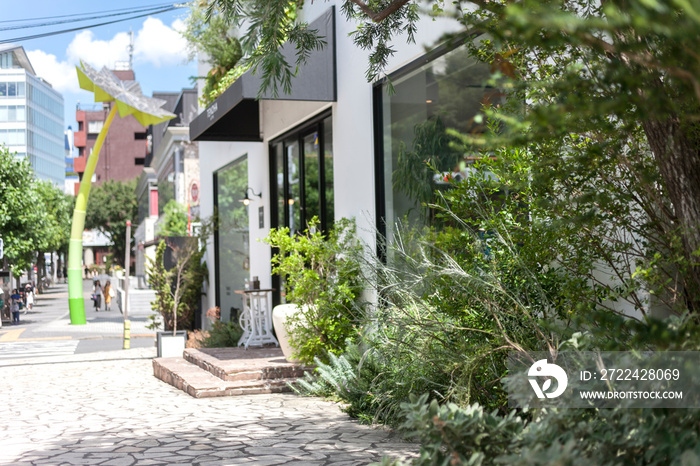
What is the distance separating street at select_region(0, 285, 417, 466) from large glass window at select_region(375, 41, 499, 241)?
2.17m

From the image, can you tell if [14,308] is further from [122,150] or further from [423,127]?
[122,150]

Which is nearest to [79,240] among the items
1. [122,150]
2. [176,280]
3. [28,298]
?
[176,280]

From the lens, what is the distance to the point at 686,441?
2.35 m

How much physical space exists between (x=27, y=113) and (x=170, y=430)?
84.3 m

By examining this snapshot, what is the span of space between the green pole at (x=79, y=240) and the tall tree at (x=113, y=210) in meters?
45.1

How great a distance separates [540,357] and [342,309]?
4065 mm

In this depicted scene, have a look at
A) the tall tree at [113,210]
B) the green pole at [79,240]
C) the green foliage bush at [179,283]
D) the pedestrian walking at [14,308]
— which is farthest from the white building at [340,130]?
the tall tree at [113,210]

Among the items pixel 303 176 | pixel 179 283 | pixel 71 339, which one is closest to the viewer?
pixel 303 176

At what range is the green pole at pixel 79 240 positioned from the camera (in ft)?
78.4

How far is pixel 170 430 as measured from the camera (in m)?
5.99

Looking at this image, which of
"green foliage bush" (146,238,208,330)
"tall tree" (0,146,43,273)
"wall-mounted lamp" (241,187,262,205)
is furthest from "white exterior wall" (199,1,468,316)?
"tall tree" (0,146,43,273)

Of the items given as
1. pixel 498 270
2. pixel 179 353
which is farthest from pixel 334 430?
pixel 179 353

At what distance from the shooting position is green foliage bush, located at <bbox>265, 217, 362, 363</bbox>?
301 inches

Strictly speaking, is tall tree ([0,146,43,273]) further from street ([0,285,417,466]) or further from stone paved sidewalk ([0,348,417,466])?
stone paved sidewalk ([0,348,417,466])
